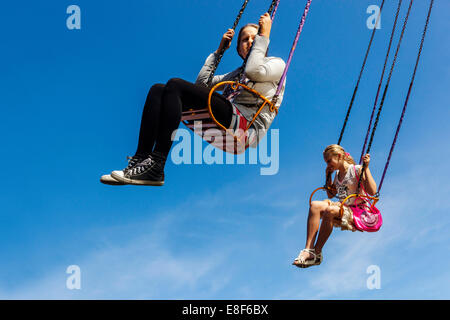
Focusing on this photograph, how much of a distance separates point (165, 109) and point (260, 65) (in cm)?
105

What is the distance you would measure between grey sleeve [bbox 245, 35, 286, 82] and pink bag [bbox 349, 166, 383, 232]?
2.14 metres

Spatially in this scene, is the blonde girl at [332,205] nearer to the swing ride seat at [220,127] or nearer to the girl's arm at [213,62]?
the swing ride seat at [220,127]

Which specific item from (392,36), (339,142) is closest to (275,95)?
(339,142)

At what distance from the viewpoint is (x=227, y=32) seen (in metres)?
5.68

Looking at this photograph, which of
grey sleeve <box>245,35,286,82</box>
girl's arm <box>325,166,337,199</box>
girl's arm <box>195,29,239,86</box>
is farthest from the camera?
girl's arm <box>325,166,337,199</box>

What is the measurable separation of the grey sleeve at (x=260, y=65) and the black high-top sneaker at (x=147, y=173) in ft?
3.93

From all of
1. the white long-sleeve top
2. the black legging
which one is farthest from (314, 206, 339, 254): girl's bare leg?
the black legging

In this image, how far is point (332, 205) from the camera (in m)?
6.62

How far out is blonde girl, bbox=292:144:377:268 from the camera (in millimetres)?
6566

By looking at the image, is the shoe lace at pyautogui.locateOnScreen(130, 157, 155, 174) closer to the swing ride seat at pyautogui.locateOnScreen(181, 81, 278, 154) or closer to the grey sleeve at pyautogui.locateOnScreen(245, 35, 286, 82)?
the swing ride seat at pyautogui.locateOnScreen(181, 81, 278, 154)

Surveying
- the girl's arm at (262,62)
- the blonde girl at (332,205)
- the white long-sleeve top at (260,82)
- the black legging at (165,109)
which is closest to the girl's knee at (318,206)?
the blonde girl at (332,205)

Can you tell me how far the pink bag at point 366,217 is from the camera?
657 cm

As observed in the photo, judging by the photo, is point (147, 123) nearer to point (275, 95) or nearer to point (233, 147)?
point (233, 147)

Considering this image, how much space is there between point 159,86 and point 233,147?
0.98 metres
